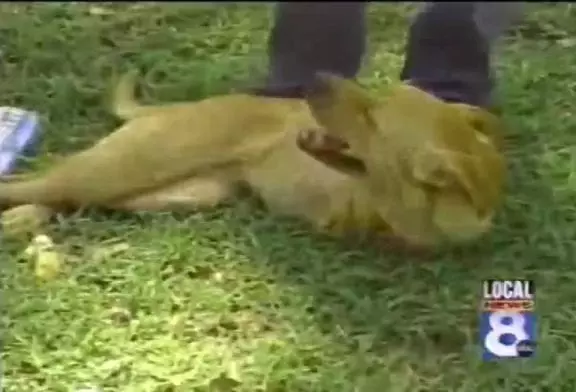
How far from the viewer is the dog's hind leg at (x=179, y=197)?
1374 millimetres

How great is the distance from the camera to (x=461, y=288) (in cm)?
124

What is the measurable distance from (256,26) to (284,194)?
30 centimetres

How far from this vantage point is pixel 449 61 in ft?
4.50

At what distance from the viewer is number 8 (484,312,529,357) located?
115cm

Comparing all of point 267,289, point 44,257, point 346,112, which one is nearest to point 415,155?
point 346,112

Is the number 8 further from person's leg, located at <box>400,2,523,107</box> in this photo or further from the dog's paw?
the dog's paw

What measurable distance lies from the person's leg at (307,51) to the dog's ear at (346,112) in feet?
0.16

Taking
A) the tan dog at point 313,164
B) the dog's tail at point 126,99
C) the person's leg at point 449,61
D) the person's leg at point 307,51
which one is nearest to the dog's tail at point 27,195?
the tan dog at point 313,164

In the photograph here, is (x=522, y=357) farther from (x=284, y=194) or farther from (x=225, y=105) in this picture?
(x=225, y=105)

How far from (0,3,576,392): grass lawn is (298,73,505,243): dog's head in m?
0.04

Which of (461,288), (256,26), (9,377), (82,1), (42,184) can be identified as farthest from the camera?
(256,26)

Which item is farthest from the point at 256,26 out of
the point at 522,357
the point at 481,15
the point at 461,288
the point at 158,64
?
the point at 481,15

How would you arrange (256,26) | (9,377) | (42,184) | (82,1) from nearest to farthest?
1. (82,1)
2. (9,377)
3. (42,184)
4. (256,26)

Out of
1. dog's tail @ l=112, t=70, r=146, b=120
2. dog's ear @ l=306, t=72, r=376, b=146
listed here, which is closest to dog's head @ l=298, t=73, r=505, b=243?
dog's ear @ l=306, t=72, r=376, b=146
